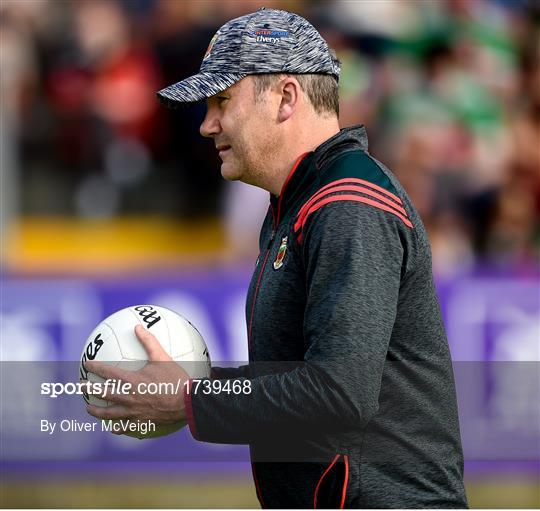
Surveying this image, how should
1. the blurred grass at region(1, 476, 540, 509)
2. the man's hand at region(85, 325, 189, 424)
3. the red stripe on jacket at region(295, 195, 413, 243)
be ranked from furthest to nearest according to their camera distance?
1. the blurred grass at region(1, 476, 540, 509)
2. the man's hand at region(85, 325, 189, 424)
3. the red stripe on jacket at region(295, 195, 413, 243)

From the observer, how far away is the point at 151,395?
297 centimetres

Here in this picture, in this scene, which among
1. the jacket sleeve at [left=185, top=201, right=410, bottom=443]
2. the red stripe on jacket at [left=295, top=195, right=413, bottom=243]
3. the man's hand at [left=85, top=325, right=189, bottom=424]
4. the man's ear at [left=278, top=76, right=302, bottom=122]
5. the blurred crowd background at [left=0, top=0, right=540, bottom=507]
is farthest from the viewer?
the blurred crowd background at [left=0, top=0, right=540, bottom=507]

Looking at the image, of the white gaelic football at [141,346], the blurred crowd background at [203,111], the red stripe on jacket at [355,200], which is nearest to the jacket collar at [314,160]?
the red stripe on jacket at [355,200]

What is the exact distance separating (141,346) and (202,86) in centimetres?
77

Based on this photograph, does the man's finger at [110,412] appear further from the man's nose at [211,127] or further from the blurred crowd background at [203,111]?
the blurred crowd background at [203,111]

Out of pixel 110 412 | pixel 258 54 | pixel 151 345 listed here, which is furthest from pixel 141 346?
pixel 258 54

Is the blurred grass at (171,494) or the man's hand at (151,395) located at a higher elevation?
the man's hand at (151,395)

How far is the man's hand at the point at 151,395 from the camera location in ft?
9.70

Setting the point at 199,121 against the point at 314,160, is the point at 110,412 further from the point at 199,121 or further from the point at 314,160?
the point at 199,121

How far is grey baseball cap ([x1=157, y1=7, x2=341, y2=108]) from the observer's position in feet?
10.4

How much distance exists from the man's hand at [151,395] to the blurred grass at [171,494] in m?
3.82

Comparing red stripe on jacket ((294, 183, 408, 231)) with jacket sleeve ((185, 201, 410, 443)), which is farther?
red stripe on jacket ((294, 183, 408, 231))

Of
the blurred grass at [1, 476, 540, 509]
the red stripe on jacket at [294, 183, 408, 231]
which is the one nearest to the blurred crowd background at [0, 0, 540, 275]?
the blurred grass at [1, 476, 540, 509]

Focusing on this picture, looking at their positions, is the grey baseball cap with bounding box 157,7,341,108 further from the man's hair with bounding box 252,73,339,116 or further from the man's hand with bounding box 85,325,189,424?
the man's hand with bounding box 85,325,189,424
